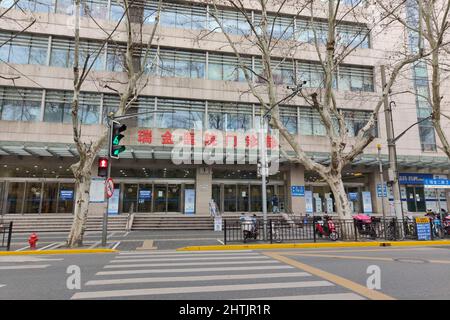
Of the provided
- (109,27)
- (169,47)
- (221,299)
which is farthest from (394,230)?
(109,27)

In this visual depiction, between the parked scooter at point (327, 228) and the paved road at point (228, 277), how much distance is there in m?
4.73

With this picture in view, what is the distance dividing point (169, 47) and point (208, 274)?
2262cm

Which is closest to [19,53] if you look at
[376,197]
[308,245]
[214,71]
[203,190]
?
[214,71]

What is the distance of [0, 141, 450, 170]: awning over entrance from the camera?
2028 cm

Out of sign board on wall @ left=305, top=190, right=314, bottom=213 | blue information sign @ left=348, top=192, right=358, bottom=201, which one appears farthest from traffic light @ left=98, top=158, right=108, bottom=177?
blue information sign @ left=348, top=192, right=358, bottom=201

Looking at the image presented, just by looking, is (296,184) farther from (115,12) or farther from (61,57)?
(61,57)

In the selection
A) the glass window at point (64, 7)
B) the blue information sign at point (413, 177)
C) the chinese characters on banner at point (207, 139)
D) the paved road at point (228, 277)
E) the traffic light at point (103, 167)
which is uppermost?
the glass window at point (64, 7)

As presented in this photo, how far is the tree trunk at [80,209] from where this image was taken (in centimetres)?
1262

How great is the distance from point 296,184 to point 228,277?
19951 millimetres

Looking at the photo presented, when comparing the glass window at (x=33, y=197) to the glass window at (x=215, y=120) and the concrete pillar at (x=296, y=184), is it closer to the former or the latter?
the glass window at (x=215, y=120)

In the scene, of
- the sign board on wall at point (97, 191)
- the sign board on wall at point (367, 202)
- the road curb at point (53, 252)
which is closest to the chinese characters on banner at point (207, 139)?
the sign board on wall at point (97, 191)

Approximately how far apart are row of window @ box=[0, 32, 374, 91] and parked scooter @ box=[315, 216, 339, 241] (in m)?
10.9

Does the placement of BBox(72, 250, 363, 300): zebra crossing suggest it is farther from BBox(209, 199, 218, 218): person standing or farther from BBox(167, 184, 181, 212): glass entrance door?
BBox(167, 184, 181, 212): glass entrance door
